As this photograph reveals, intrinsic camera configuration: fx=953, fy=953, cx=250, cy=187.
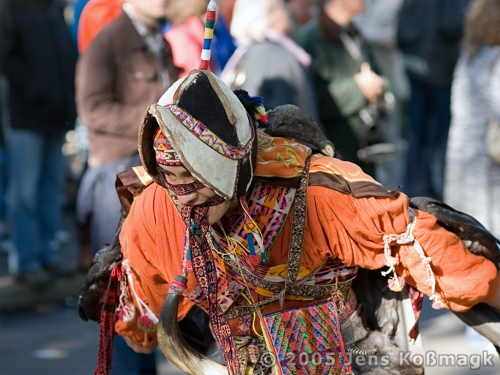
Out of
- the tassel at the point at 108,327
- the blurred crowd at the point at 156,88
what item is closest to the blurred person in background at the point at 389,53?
the blurred crowd at the point at 156,88

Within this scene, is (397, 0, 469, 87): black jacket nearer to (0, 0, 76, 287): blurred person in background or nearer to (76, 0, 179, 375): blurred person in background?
(0, 0, 76, 287): blurred person in background

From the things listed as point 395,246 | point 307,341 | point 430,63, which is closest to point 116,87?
point 307,341

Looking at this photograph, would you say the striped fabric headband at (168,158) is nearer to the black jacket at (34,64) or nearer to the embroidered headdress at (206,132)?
the embroidered headdress at (206,132)

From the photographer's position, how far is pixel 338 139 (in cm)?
619

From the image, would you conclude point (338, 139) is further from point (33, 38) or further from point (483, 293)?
point (483, 293)

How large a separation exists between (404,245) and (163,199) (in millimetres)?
806

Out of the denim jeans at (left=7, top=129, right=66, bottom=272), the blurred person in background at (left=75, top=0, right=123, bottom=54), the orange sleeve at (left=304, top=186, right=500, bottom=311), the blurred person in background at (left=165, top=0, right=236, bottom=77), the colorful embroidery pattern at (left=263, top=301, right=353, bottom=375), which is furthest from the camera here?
the denim jeans at (left=7, top=129, right=66, bottom=272)

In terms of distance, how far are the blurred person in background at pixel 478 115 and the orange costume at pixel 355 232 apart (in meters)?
2.50

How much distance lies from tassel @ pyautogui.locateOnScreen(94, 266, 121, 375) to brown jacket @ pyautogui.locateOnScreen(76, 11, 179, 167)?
1.56 m

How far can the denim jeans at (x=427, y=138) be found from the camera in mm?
8625

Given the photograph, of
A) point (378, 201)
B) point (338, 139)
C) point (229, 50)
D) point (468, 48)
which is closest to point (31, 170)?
point (229, 50)

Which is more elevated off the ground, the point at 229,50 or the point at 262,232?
the point at 229,50

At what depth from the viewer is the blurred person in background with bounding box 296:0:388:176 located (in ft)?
20.1

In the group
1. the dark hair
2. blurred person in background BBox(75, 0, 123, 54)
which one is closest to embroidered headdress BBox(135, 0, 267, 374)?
the dark hair
